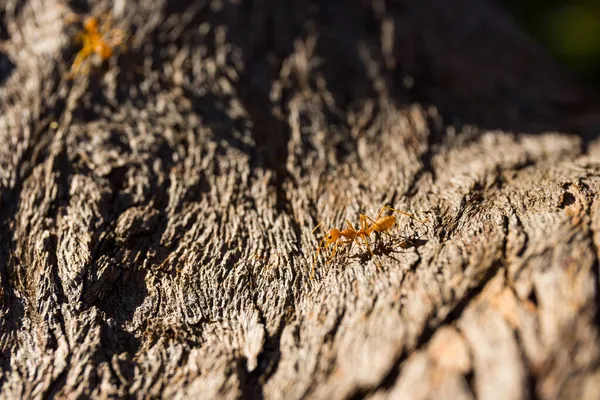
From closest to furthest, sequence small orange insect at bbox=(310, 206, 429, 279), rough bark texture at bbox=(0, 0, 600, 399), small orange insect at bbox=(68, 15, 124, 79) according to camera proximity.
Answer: rough bark texture at bbox=(0, 0, 600, 399), small orange insect at bbox=(310, 206, 429, 279), small orange insect at bbox=(68, 15, 124, 79)

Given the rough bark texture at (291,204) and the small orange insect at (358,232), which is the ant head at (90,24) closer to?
the rough bark texture at (291,204)

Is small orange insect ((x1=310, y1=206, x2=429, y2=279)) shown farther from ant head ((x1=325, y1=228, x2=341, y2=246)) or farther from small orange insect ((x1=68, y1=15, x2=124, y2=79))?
small orange insect ((x1=68, y1=15, x2=124, y2=79))

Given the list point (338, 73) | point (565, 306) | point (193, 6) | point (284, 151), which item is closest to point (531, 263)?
point (565, 306)

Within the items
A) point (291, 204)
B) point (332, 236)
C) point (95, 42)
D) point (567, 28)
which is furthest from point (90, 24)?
point (567, 28)

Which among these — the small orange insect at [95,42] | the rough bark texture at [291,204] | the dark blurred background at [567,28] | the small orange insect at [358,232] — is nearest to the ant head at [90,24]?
the small orange insect at [95,42]

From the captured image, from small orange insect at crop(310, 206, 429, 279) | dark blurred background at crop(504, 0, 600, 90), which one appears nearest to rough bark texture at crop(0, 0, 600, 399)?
small orange insect at crop(310, 206, 429, 279)

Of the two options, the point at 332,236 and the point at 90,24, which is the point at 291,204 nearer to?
the point at 332,236

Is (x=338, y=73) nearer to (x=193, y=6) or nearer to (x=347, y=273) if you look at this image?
(x=193, y=6)
